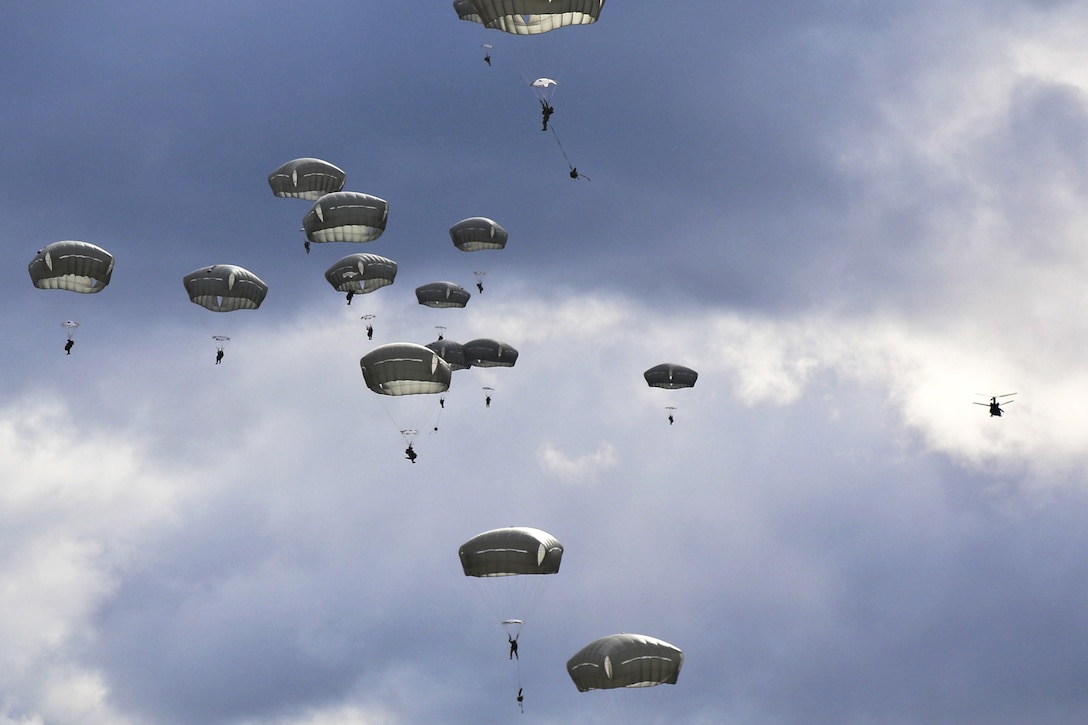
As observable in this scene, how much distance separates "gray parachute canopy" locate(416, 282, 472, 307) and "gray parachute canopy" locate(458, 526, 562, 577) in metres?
31.3


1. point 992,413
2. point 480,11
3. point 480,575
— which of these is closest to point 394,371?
point 480,575

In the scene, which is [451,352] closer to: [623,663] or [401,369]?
[401,369]

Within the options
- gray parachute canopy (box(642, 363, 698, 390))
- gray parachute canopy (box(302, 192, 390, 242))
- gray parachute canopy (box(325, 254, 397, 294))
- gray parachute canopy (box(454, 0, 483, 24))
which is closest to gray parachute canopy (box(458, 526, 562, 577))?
gray parachute canopy (box(302, 192, 390, 242))

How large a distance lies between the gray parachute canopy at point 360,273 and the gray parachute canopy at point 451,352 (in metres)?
7.08

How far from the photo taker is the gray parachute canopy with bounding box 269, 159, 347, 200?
81.4 meters

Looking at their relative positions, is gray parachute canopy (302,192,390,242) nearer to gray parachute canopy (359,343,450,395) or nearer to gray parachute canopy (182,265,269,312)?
gray parachute canopy (182,265,269,312)

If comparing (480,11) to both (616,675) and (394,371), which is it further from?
(616,675)

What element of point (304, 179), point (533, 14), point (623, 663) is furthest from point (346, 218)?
point (623, 663)

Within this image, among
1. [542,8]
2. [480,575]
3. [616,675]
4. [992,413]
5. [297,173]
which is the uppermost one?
[297,173]

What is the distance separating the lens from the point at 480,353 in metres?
94.4

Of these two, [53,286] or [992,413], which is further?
[53,286]

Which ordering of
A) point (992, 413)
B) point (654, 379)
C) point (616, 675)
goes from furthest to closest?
point (654, 379)
point (992, 413)
point (616, 675)

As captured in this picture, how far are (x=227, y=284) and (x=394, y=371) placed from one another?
46.7 feet

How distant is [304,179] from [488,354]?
64.6ft
